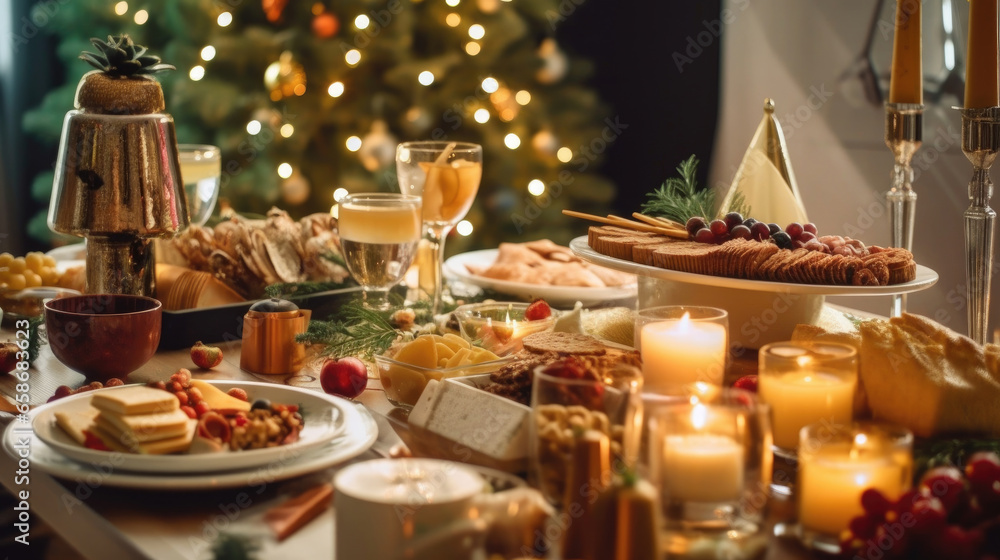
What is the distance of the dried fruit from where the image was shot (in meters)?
1.40

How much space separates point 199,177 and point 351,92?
171cm

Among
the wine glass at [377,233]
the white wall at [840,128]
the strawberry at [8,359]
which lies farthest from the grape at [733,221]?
the white wall at [840,128]

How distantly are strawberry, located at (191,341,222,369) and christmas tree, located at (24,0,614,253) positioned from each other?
2.17 meters

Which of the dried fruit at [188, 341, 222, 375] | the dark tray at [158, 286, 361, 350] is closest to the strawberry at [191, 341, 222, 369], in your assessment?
the dried fruit at [188, 341, 222, 375]

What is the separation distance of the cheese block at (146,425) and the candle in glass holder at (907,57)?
1122mm

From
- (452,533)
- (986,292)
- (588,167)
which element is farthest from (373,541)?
(588,167)

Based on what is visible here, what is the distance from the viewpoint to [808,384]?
950 mm

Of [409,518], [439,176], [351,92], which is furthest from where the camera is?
[351,92]

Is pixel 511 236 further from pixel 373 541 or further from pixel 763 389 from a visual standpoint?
pixel 373 541

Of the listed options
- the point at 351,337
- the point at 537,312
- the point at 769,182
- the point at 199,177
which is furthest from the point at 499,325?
the point at 199,177

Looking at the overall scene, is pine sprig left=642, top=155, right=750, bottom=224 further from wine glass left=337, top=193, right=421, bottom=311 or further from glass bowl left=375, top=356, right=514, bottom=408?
glass bowl left=375, top=356, right=514, bottom=408

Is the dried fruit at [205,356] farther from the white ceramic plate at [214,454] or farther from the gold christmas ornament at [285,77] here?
the gold christmas ornament at [285,77]

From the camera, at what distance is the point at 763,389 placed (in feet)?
3.20

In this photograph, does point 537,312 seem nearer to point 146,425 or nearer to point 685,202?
point 685,202
